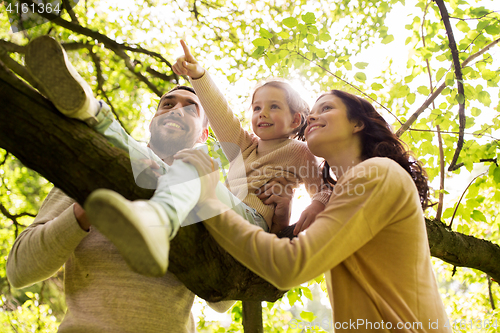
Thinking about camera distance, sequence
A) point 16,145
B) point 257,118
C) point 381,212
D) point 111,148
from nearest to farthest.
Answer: point 16,145, point 111,148, point 381,212, point 257,118

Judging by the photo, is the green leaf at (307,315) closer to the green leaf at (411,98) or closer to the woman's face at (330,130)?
the woman's face at (330,130)

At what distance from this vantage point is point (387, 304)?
4.41 ft

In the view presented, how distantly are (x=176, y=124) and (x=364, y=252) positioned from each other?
5.34ft

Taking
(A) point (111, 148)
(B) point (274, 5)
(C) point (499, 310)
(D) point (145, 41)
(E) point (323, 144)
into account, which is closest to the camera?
(A) point (111, 148)

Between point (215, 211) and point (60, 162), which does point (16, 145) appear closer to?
point (60, 162)

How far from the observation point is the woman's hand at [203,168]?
1.40 metres

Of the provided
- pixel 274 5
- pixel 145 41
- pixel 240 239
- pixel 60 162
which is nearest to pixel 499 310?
pixel 240 239

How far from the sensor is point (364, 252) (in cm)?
145

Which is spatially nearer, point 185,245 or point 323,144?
point 185,245

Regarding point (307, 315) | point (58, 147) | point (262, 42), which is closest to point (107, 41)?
point (262, 42)

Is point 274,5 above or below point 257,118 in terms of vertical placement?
above

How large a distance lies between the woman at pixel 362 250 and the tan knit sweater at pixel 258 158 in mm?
746

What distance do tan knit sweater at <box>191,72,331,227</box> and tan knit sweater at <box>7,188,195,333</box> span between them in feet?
2.82

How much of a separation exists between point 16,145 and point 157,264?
28.8 inches
